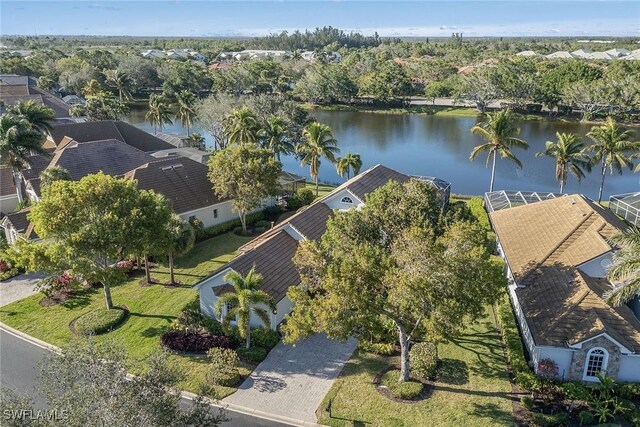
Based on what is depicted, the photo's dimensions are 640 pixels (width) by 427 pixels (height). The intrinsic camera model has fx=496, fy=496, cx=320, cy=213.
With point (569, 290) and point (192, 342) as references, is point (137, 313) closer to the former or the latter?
point (192, 342)

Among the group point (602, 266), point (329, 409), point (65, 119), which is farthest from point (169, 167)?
point (65, 119)

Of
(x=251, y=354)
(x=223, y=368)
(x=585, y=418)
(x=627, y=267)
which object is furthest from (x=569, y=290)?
(x=223, y=368)

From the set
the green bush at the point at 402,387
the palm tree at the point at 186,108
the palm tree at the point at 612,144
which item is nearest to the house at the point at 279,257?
the green bush at the point at 402,387

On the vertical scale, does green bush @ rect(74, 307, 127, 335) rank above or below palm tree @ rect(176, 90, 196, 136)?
below

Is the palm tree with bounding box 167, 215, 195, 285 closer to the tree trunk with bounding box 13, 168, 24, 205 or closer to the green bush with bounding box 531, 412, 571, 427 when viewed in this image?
the tree trunk with bounding box 13, 168, 24, 205

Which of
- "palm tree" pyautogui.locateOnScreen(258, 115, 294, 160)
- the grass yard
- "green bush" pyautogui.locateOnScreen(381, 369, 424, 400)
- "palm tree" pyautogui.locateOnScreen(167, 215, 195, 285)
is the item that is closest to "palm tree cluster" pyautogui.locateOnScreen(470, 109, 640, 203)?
"palm tree" pyautogui.locateOnScreen(258, 115, 294, 160)

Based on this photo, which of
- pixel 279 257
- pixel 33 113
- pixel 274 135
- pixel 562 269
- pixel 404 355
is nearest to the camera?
pixel 404 355
